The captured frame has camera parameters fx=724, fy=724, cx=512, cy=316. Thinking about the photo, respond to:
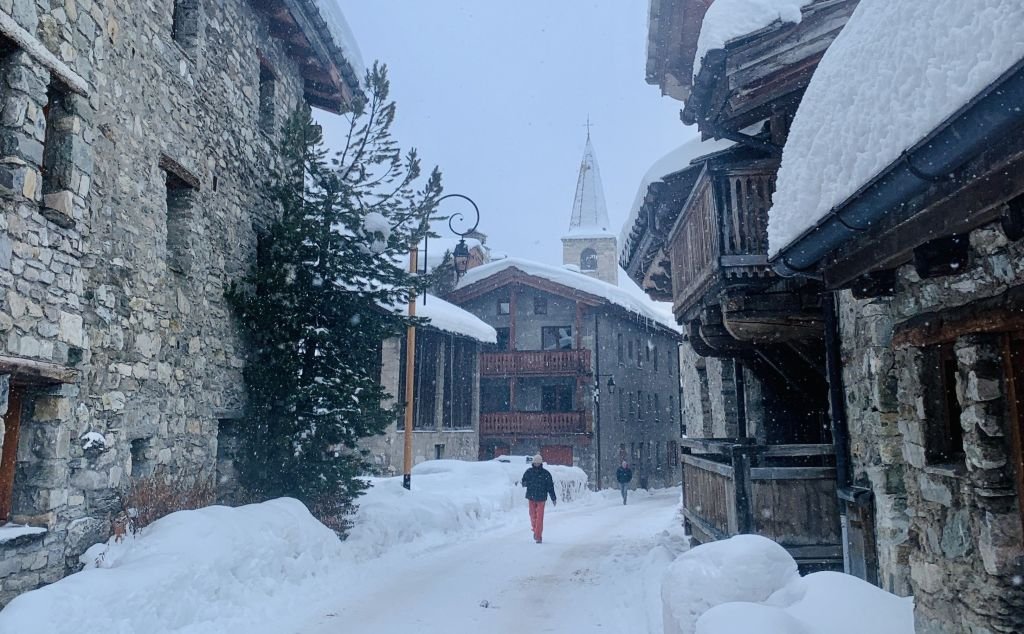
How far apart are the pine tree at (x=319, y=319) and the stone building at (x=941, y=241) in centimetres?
711

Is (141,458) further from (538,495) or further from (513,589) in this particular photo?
(538,495)

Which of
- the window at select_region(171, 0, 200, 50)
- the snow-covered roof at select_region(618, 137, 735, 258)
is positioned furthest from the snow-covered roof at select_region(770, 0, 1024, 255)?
the window at select_region(171, 0, 200, 50)

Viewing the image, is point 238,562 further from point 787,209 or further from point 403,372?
point 403,372

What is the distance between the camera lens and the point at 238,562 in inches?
295

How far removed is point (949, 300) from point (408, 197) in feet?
28.9

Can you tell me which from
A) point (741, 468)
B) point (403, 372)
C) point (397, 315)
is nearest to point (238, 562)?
point (397, 315)

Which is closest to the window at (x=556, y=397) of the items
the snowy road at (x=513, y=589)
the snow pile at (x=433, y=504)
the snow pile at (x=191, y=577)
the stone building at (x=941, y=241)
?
the snow pile at (x=433, y=504)

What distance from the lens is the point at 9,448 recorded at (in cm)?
605

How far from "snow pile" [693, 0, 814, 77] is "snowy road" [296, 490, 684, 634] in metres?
6.36

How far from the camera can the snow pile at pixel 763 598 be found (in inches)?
159

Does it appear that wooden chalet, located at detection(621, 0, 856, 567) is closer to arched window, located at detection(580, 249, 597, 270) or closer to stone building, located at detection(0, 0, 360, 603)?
stone building, located at detection(0, 0, 360, 603)

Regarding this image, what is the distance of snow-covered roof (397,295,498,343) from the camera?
77.0ft

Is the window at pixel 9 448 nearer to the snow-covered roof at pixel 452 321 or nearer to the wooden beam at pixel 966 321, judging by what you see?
the wooden beam at pixel 966 321

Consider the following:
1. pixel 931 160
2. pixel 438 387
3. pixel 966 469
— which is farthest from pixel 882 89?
pixel 438 387
